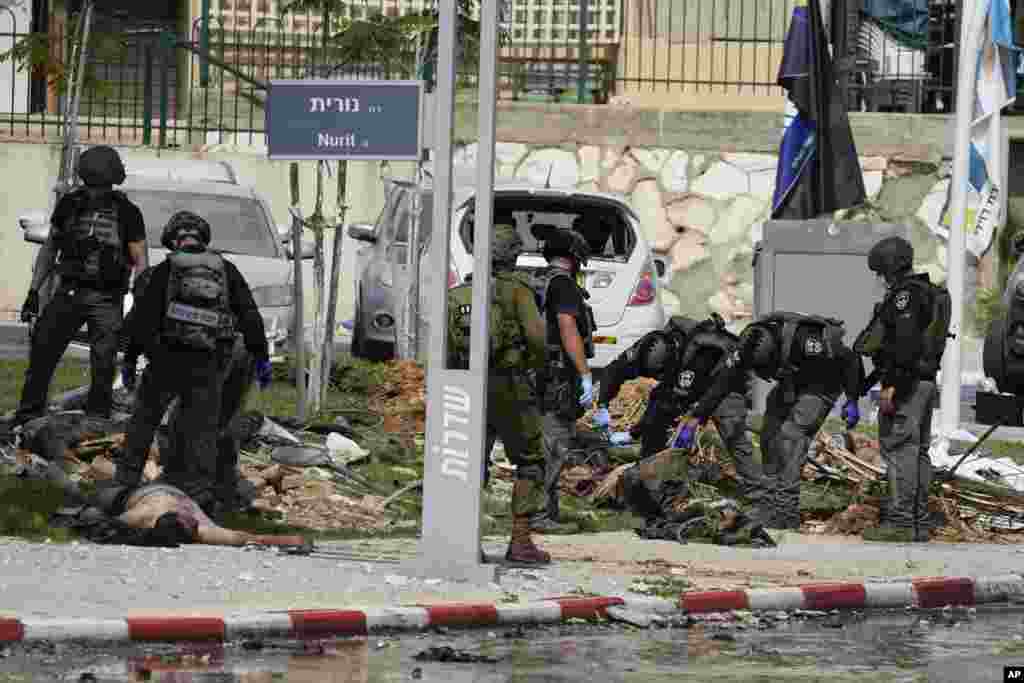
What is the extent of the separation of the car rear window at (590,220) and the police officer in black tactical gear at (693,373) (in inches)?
224

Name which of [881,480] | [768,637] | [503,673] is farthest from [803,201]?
[503,673]

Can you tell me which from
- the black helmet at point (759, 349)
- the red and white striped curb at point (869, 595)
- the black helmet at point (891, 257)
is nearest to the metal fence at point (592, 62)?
the black helmet at point (891, 257)

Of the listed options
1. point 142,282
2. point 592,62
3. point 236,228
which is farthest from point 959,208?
point 592,62

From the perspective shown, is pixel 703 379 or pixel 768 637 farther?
pixel 703 379

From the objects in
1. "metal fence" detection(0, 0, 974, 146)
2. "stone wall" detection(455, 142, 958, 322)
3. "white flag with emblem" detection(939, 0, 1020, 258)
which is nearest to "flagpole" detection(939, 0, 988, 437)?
"white flag with emblem" detection(939, 0, 1020, 258)

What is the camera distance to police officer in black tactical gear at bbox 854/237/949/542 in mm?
14961

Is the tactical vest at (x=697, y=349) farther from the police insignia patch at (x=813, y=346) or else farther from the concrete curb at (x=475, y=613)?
the concrete curb at (x=475, y=613)

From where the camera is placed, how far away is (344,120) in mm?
13695

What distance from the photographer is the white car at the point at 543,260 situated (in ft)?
69.1

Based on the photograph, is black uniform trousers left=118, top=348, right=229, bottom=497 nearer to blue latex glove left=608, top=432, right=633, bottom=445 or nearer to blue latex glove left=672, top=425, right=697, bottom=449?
blue latex glove left=672, top=425, right=697, bottom=449

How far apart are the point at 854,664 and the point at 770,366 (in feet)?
15.0

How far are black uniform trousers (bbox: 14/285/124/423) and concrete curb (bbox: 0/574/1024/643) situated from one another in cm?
483

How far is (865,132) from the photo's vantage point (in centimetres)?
2786

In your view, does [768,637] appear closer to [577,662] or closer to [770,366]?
[577,662]
